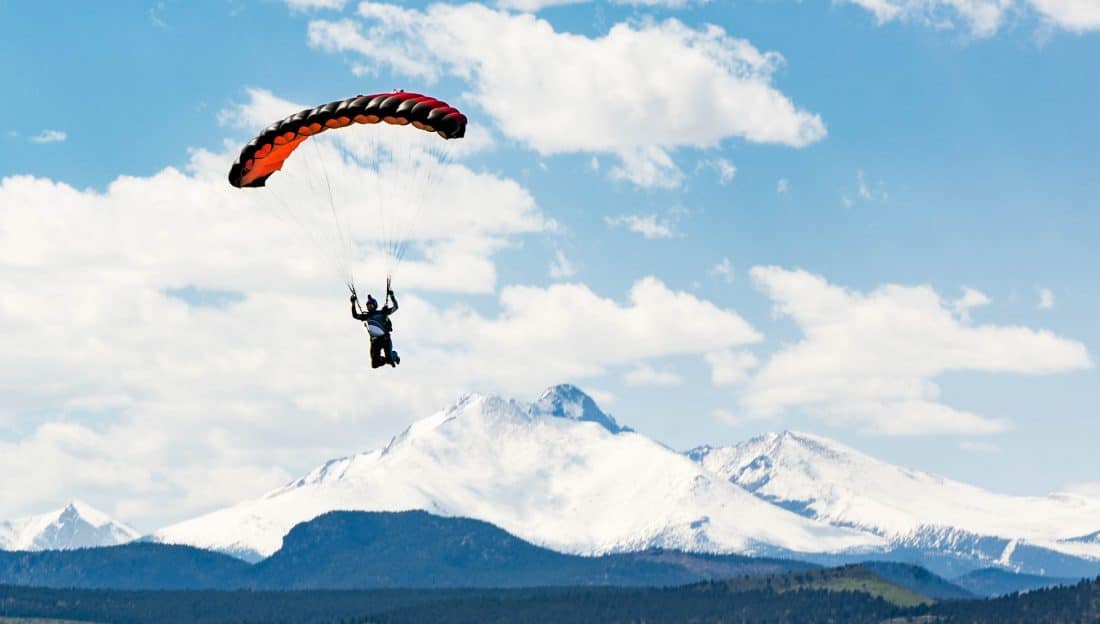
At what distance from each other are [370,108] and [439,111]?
4.45m

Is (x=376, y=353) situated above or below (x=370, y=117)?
below

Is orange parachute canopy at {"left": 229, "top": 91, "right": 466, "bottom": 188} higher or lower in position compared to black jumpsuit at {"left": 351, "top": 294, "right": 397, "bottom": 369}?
higher

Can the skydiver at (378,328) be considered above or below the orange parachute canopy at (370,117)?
below

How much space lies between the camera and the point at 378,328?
116m

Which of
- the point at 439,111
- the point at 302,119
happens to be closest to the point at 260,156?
the point at 302,119

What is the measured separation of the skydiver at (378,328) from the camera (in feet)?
380

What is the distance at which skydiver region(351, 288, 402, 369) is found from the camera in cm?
11569

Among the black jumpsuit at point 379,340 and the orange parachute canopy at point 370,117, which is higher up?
the orange parachute canopy at point 370,117

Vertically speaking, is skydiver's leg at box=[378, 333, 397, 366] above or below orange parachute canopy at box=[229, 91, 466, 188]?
below

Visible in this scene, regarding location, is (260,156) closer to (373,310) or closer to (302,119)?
(302,119)

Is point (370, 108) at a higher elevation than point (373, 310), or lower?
higher

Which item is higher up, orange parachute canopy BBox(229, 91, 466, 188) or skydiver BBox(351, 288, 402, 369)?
orange parachute canopy BBox(229, 91, 466, 188)

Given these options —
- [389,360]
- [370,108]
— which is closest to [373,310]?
[389,360]

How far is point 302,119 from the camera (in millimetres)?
115500
